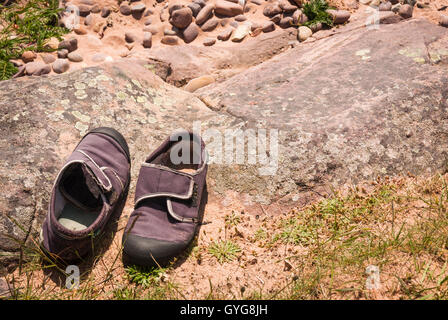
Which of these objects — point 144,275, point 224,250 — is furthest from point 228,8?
point 144,275

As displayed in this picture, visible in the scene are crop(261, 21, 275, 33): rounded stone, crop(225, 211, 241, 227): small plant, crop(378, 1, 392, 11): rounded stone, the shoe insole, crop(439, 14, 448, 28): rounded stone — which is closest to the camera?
the shoe insole

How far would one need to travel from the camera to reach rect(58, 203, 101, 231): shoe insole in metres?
2.73

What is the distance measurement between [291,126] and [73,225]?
204cm

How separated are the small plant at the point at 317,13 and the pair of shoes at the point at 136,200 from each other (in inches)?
129

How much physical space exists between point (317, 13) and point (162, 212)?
4011 mm

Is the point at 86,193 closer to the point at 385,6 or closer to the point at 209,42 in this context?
the point at 209,42

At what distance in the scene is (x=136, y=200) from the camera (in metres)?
2.81

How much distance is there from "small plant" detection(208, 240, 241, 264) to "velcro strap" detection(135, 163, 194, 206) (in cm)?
43

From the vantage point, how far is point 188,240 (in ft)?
8.71

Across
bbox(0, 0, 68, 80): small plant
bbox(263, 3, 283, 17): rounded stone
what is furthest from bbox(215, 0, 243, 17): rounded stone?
bbox(0, 0, 68, 80): small plant

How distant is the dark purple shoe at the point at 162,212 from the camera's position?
2557mm

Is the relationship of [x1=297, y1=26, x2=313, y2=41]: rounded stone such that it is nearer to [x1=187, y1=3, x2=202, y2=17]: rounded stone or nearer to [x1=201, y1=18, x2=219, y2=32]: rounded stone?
[x1=201, y1=18, x2=219, y2=32]: rounded stone

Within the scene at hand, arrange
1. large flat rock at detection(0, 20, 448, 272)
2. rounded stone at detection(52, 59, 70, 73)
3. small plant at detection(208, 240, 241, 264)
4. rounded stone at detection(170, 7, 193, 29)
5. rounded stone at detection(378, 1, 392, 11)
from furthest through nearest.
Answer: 1. rounded stone at detection(170, 7, 193, 29)
2. rounded stone at detection(378, 1, 392, 11)
3. rounded stone at detection(52, 59, 70, 73)
4. large flat rock at detection(0, 20, 448, 272)
5. small plant at detection(208, 240, 241, 264)
